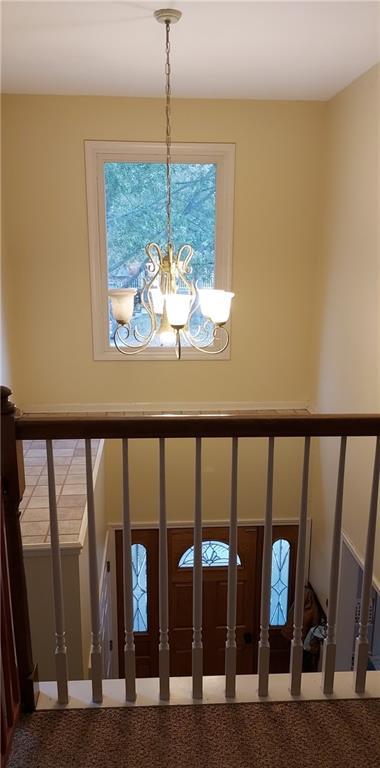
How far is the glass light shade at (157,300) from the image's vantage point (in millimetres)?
2885

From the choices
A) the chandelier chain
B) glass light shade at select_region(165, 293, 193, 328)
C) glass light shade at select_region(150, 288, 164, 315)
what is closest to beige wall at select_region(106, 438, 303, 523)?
the chandelier chain

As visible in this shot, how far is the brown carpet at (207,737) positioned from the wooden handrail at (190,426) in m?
0.83

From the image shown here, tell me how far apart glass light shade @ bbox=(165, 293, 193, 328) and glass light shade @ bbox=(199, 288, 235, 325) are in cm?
9

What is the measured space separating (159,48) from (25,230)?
177cm

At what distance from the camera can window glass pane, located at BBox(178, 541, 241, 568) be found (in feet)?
16.5

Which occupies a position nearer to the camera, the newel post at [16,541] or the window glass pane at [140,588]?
the newel post at [16,541]

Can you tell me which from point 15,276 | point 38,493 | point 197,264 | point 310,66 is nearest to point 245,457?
point 197,264

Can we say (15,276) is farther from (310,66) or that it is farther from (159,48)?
(310,66)

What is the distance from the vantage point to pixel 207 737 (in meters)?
1.60

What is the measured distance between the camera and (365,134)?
3.58 metres

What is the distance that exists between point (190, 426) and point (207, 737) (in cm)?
87

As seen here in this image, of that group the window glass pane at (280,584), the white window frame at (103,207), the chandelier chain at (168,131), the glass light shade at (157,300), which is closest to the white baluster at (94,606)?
the glass light shade at (157,300)

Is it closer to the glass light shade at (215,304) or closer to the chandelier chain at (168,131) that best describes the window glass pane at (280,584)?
the chandelier chain at (168,131)

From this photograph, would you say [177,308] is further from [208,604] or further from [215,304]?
[208,604]
